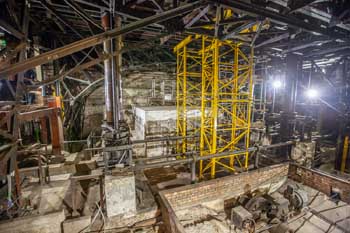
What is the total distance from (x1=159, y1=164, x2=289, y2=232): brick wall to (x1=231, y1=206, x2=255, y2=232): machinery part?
79 cm

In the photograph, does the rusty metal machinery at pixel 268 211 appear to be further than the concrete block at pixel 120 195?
Yes

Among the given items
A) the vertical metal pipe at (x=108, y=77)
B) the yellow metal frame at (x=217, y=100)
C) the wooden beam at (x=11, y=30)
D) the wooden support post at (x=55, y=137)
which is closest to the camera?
the wooden beam at (x=11, y=30)

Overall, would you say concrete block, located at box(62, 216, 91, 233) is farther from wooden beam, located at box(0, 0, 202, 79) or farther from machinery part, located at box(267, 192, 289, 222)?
machinery part, located at box(267, 192, 289, 222)

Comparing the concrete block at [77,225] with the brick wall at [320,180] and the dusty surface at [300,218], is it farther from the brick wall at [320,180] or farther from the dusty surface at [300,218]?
the brick wall at [320,180]

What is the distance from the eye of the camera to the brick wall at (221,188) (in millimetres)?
4336

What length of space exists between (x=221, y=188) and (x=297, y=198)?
2.26 metres

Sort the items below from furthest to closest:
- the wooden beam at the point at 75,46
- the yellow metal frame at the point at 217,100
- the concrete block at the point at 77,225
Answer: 1. the yellow metal frame at the point at 217,100
2. the concrete block at the point at 77,225
3. the wooden beam at the point at 75,46

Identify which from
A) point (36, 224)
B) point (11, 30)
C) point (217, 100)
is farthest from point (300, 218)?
point (11, 30)

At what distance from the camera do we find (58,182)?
4465mm

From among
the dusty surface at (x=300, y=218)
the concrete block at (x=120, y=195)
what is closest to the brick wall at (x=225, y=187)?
the dusty surface at (x=300, y=218)

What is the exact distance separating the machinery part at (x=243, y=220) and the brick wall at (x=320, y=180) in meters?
3.14

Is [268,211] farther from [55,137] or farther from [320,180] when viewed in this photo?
[55,137]

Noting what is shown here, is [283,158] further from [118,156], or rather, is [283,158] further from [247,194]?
[118,156]

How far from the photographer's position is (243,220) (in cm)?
404
